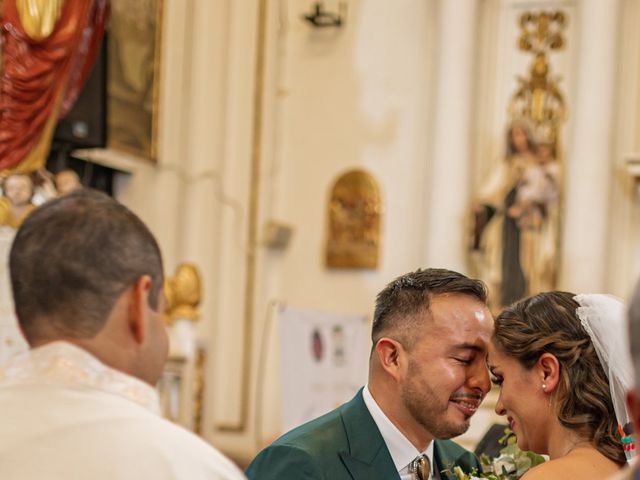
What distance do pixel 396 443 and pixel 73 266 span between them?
5.59ft

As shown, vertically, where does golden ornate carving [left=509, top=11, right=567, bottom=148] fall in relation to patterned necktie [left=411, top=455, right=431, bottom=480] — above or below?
above

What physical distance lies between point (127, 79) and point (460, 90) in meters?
3.39

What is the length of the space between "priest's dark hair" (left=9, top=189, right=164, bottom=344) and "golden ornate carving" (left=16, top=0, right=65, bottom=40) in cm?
646

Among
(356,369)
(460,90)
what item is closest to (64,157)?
(356,369)

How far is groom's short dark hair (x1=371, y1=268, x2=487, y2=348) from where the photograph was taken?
11.5ft

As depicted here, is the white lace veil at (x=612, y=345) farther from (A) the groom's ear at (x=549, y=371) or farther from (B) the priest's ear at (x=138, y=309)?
(B) the priest's ear at (x=138, y=309)

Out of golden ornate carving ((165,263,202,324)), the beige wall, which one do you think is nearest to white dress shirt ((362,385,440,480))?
golden ornate carving ((165,263,202,324))

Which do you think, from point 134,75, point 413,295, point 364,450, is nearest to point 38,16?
point 134,75

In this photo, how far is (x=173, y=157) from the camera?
37.3 ft

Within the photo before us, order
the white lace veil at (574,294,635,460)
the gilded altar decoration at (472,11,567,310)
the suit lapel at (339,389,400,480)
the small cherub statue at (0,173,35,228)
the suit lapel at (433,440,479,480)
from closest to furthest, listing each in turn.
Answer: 1. the white lace veil at (574,294,635,460)
2. the suit lapel at (339,389,400,480)
3. the suit lapel at (433,440,479,480)
4. the small cherub statue at (0,173,35,228)
5. the gilded altar decoration at (472,11,567,310)

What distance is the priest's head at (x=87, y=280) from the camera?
2.07 m

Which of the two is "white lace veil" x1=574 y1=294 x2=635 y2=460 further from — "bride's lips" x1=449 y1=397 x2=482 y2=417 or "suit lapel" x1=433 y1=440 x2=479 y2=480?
"suit lapel" x1=433 y1=440 x2=479 y2=480

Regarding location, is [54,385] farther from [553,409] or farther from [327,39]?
[327,39]

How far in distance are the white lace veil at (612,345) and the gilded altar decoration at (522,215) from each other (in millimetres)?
7458
